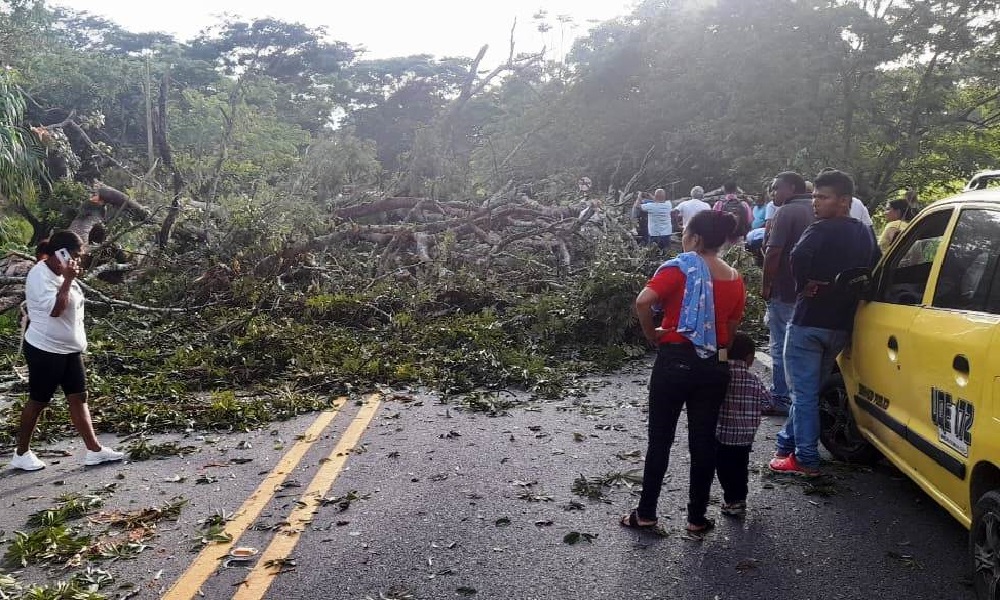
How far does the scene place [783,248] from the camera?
5828 mm

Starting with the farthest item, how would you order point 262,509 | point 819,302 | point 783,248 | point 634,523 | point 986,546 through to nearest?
point 783,248
point 819,302
point 262,509
point 634,523
point 986,546

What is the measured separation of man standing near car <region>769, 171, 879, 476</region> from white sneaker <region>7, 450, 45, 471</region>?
5.19 metres

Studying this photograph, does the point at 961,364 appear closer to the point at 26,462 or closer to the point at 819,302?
the point at 819,302

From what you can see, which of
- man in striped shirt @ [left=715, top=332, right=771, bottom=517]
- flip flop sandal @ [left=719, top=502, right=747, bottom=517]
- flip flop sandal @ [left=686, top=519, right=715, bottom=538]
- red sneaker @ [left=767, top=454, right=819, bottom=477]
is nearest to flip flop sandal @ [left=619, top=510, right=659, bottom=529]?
flip flop sandal @ [left=686, top=519, right=715, bottom=538]

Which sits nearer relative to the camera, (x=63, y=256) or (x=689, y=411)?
(x=689, y=411)

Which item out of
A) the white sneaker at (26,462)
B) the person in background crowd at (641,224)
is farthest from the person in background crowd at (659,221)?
the white sneaker at (26,462)

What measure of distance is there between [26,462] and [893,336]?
19.0 feet

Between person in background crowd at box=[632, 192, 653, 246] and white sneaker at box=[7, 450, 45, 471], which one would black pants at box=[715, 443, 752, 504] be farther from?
person in background crowd at box=[632, 192, 653, 246]

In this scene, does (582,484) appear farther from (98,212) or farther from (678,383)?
(98,212)

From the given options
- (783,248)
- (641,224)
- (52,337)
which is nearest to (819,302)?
(783,248)

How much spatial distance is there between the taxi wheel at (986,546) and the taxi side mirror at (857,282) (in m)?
1.70

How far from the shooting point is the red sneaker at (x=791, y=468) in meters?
5.18

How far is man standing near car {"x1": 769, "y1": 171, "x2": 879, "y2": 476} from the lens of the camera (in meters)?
4.97

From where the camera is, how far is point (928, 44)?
2456 cm
